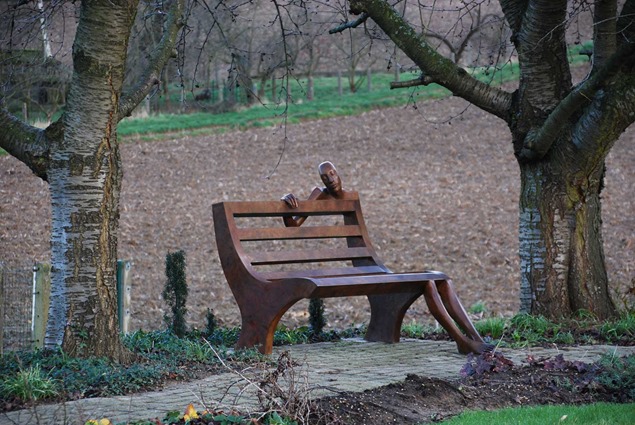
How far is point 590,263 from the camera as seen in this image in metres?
8.62

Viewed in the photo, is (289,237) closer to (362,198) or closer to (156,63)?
(156,63)

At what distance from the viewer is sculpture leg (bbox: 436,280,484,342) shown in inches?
290

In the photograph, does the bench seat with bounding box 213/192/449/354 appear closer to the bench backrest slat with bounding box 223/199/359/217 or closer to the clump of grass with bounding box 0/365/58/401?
the bench backrest slat with bounding box 223/199/359/217

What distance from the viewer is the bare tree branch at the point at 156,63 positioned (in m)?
7.11

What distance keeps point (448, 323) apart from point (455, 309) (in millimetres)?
164

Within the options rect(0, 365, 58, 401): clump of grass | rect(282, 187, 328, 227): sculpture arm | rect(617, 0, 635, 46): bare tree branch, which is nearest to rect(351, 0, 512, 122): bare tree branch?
rect(617, 0, 635, 46): bare tree branch

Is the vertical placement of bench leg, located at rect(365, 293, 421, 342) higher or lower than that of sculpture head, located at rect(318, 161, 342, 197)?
lower

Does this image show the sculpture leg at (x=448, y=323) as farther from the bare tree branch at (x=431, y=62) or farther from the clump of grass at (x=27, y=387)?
the clump of grass at (x=27, y=387)

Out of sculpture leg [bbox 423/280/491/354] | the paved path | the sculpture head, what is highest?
the sculpture head

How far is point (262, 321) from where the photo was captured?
732 centimetres

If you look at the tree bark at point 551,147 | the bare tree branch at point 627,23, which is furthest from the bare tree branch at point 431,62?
the bare tree branch at point 627,23

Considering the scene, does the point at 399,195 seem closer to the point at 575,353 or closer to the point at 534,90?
the point at 534,90

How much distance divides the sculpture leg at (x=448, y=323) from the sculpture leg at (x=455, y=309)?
0.04m

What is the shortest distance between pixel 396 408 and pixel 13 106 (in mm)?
22084
